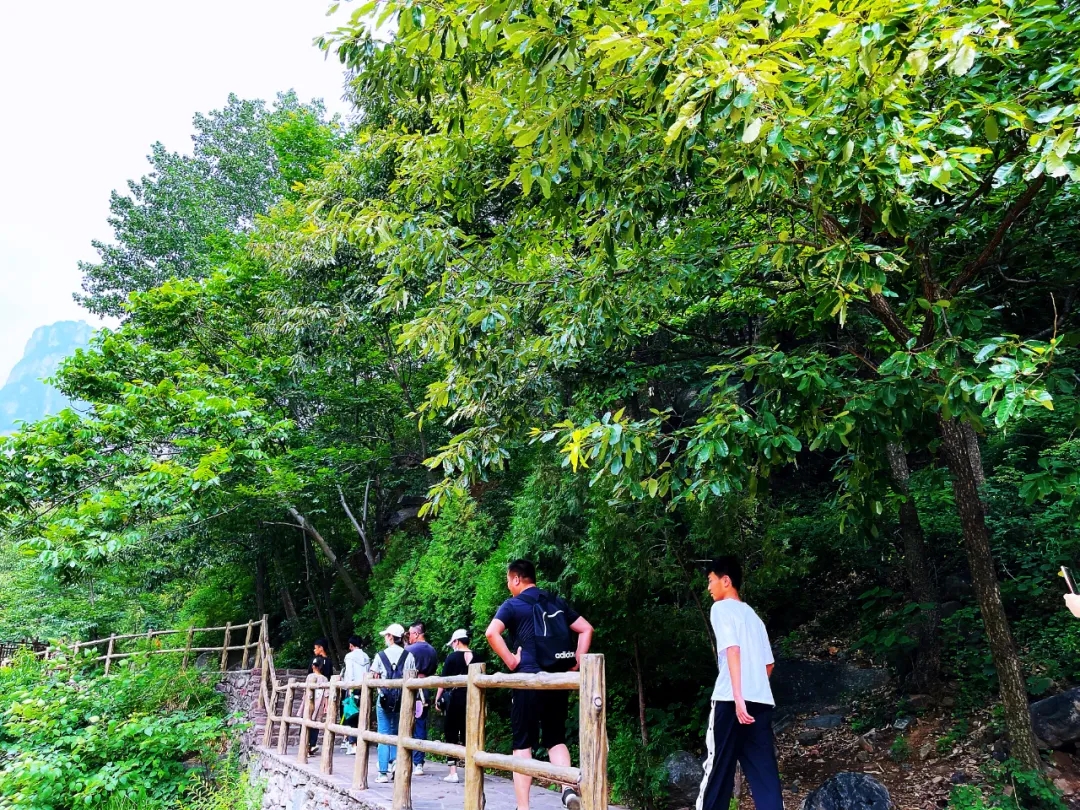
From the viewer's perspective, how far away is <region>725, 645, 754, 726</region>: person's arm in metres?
3.58

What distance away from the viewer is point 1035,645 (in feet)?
22.4

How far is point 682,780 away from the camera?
22.5 ft

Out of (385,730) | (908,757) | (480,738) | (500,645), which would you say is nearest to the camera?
(500,645)

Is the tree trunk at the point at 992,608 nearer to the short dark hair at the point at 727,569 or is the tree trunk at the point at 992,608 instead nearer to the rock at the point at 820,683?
the short dark hair at the point at 727,569

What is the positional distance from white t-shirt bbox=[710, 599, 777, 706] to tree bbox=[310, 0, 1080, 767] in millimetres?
725

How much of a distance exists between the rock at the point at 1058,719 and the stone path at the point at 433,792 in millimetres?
3896

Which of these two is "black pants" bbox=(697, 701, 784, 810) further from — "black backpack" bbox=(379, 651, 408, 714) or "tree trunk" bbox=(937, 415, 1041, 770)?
"black backpack" bbox=(379, 651, 408, 714)

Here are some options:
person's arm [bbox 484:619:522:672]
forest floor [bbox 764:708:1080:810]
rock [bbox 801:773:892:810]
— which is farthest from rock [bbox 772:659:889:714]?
person's arm [bbox 484:619:522:672]

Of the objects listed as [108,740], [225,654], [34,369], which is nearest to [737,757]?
[108,740]

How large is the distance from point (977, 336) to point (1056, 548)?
3051 mm

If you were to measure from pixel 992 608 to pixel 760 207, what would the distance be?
3399mm

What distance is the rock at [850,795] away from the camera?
546 centimetres

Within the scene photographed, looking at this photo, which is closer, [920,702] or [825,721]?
[920,702]

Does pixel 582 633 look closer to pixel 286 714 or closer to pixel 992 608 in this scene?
pixel 992 608
